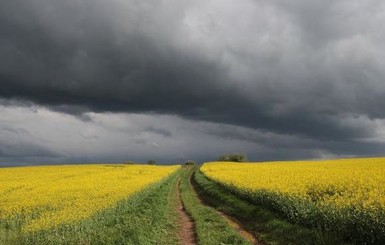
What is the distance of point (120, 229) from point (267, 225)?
7.15m

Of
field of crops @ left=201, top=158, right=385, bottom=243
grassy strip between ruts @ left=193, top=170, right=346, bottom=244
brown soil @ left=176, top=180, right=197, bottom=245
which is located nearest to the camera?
field of crops @ left=201, top=158, right=385, bottom=243

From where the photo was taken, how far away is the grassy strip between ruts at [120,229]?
51.8ft

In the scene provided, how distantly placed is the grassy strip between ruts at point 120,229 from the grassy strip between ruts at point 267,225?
3.78 m

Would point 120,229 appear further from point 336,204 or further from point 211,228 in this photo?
point 336,204

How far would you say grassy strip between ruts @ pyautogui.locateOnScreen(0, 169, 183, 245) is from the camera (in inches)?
622

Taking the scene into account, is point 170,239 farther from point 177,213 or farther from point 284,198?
point 177,213

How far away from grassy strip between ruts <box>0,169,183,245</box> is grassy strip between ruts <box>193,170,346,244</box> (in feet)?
12.4

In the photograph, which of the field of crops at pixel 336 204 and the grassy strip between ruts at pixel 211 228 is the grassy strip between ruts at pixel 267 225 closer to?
the field of crops at pixel 336 204

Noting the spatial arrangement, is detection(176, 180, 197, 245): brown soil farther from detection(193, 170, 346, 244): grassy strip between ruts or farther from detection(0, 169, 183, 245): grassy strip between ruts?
detection(193, 170, 346, 244): grassy strip between ruts

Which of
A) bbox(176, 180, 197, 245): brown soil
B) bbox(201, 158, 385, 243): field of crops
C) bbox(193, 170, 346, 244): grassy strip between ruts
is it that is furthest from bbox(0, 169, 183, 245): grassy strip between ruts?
bbox(201, 158, 385, 243): field of crops

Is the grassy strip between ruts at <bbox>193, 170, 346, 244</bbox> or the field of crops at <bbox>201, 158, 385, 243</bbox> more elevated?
the field of crops at <bbox>201, 158, 385, 243</bbox>

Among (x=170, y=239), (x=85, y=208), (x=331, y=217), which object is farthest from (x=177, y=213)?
(x=331, y=217)

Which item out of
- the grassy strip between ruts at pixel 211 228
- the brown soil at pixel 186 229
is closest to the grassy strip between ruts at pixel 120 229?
the brown soil at pixel 186 229

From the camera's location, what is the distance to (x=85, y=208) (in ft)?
77.1
